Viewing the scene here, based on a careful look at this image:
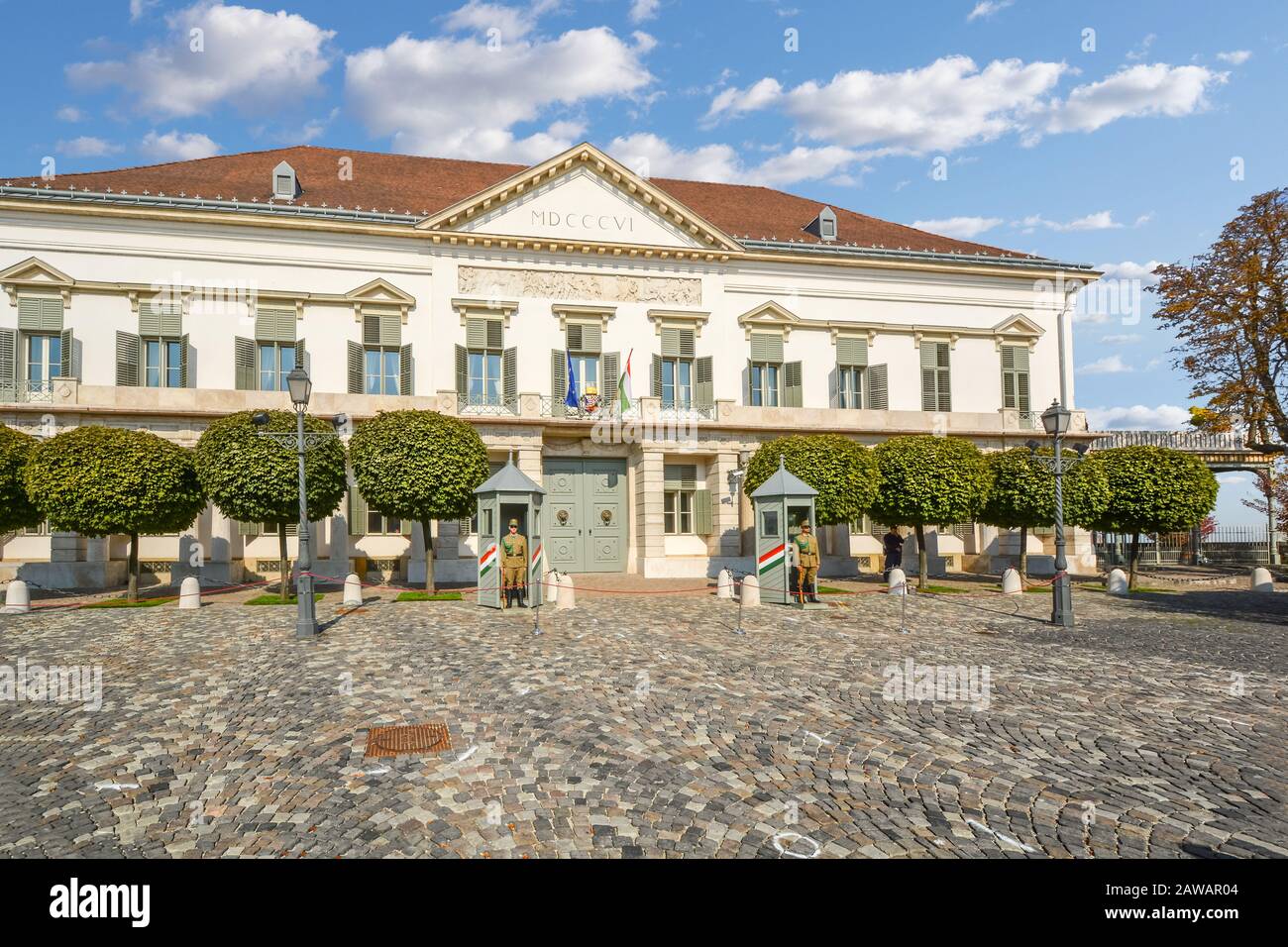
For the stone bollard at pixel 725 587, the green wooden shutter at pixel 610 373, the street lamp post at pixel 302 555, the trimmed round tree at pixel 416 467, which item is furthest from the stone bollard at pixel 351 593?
the green wooden shutter at pixel 610 373

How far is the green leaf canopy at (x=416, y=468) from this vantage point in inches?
770

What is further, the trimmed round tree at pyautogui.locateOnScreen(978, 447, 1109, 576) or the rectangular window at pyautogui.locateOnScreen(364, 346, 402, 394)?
the rectangular window at pyautogui.locateOnScreen(364, 346, 402, 394)

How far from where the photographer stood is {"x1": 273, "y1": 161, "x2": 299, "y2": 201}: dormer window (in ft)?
88.2

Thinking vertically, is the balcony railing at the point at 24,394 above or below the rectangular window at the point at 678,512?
above

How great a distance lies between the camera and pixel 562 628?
1455 centimetres

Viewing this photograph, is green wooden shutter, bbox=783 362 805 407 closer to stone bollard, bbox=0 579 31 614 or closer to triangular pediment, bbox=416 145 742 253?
triangular pediment, bbox=416 145 742 253

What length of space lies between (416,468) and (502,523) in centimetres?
285

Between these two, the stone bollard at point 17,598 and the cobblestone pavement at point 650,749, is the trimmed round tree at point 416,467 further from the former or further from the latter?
the stone bollard at point 17,598

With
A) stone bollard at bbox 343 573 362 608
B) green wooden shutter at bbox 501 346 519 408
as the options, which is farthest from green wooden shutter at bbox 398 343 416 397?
stone bollard at bbox 343 573 362 608

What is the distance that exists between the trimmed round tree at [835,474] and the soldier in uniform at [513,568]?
870 centimetres

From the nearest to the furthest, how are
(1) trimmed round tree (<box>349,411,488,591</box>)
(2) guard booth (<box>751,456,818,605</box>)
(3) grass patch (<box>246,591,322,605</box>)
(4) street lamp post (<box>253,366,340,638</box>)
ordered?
1. (4) street lamp post (<box>253,366,340,638</box>)
2. (3) grass patch (<box>246,591,322,605</box>)
3. (2) guard booth (<box>751,456,818,605</box>)
4. (1) trimmed round tree (<box>349,411,488,591</box>)

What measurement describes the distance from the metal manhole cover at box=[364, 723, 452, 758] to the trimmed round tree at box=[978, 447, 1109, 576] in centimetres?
2099

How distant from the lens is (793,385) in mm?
28781
